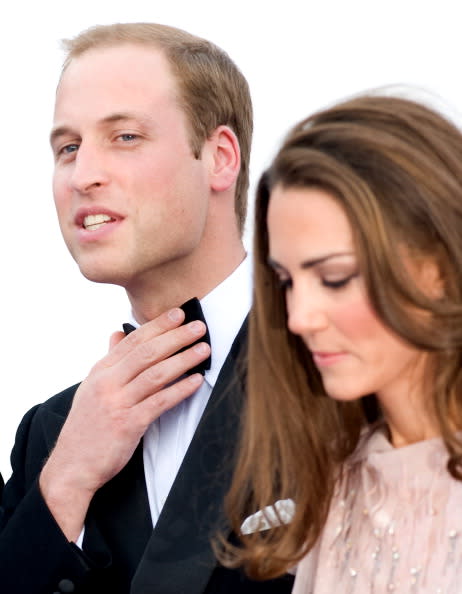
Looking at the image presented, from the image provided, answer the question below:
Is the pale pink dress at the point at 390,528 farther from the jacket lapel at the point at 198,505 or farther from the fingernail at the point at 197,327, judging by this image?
the fingernail at the point at 197,327

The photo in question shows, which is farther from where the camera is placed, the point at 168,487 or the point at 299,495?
the point at 168,487

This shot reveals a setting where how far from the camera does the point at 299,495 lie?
1939mm

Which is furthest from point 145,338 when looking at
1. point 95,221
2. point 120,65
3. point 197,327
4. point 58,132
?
point 120,65

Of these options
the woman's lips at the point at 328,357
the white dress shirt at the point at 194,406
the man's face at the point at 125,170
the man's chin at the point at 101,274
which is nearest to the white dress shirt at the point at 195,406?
the white dress shirt at the point at 194,406

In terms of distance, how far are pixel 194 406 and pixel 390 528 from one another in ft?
2.26

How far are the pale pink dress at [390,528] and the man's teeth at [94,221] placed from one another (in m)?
0.73

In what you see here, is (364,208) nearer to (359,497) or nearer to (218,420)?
(359,497)

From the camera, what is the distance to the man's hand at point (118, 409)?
233 cm

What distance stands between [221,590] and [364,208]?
91 cm

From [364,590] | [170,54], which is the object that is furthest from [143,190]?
[364,590]

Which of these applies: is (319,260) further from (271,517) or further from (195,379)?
(195,379)

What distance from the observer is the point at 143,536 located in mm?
2340

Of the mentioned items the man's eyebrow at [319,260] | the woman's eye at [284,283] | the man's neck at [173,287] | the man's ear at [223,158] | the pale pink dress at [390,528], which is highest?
the man's ear at [223,158]

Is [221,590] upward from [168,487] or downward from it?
downward
